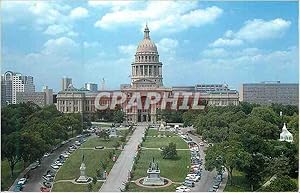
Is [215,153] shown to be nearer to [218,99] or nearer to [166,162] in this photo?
[166,162]

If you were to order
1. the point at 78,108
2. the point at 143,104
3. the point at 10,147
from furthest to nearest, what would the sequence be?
the point at 143,104 → the point at 78,108 → the point at 10,147

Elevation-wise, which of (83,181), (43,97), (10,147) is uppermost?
(43,97)

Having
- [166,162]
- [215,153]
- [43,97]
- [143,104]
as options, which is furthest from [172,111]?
[215,153]

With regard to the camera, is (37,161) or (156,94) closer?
(37,161)

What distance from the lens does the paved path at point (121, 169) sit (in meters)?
6.08

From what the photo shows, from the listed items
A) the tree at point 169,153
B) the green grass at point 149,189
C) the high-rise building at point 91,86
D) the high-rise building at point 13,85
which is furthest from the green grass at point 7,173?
the tree at point 169,153

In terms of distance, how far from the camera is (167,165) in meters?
7.05

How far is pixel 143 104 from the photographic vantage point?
13094mm

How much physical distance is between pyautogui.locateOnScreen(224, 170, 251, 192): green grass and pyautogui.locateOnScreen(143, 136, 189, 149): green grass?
190 centimetres

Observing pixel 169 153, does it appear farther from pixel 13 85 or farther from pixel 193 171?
pixel 13 85

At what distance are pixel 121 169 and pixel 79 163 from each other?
67 cm

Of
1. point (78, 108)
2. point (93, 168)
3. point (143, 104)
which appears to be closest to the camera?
point (93, 168)

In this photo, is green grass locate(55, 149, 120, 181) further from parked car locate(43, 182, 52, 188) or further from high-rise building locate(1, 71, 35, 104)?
high-rise building locate(1, 71, 35, 104)

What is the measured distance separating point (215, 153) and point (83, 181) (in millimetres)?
Result: 1917
